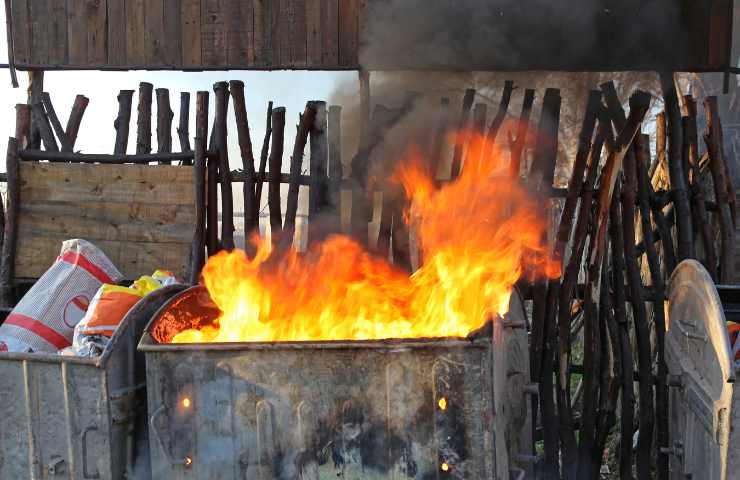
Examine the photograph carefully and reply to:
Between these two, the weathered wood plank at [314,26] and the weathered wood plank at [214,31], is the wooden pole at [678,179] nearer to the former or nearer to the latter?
the weathered wood plank at [314,26]

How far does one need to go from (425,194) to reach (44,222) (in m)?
2.96

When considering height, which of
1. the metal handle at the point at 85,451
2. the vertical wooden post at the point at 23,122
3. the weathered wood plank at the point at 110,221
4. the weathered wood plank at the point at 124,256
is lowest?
the metal handle at the point at 85,451

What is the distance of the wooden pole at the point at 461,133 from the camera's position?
5.32m

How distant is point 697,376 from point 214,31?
4.48 m

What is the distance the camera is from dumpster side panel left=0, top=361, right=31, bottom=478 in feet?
11.4

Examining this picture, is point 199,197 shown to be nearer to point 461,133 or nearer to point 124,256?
point 124,256

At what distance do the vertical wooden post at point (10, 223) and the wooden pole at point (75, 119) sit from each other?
16.6 inches

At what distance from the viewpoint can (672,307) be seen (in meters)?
4.22

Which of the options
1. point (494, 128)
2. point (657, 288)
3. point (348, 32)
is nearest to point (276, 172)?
point (348, 32)

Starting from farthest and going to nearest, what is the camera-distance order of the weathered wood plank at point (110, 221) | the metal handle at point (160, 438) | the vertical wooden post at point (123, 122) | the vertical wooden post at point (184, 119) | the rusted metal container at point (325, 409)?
1. the vertical wooden post at point (184, 119)
2. the vertical wooden post at point (123, 122)
3. the weathered wood plank at point (110, 221)
4. the metal handle at point (160, 438)
5. the rusted metal container at point (325, 409)

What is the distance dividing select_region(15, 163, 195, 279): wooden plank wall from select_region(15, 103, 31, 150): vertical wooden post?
14.0 inches

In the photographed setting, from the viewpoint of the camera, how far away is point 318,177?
548cm

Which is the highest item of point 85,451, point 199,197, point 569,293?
point 199,197

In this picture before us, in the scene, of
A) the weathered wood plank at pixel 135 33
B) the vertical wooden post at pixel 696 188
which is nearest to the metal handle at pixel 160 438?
the weathered wood plank at pixel 135 33
